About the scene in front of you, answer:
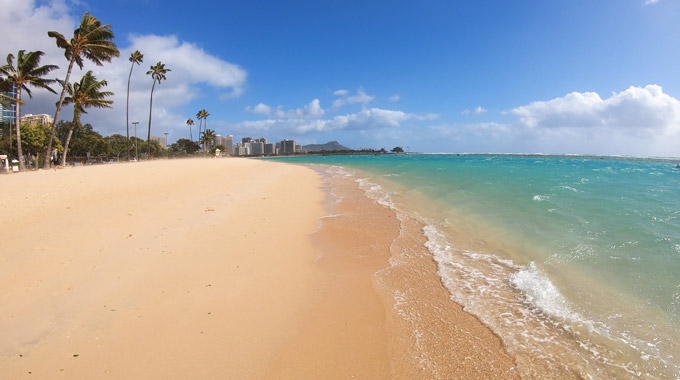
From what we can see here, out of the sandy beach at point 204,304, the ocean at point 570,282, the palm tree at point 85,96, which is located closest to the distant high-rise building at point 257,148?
the palm tree at point 85,96

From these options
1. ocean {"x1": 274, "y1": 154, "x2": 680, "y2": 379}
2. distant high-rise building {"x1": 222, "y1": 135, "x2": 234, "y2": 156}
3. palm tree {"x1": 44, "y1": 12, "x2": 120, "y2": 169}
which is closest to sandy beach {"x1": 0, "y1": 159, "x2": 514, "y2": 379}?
ocean {"x1": 274, "y1": 154, "x2": 680, "y2": 379}

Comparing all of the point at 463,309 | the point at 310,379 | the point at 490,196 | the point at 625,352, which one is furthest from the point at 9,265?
the point at 490,196

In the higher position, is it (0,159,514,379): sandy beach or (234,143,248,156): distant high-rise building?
(234,143,248,156): distant high-rise building

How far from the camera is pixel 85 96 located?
26109 millimetres

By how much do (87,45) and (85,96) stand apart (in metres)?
5.47

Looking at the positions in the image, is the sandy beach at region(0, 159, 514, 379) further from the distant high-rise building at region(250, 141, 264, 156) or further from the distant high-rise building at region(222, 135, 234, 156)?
the distant high-rise building at region(250, 141, 264, 156)

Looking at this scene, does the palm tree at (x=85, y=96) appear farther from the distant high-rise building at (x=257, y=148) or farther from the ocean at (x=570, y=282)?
the distant high-rise building at (x=257, y=148)

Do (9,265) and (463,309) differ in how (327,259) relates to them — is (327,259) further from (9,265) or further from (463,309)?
(9,265)

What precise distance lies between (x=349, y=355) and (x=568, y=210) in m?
11.4

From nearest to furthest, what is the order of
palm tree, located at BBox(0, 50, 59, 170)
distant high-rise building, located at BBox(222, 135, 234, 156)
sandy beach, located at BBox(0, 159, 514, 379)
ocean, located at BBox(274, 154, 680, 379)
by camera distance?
sandy beach, located at BBox(0, 159, 514, 379)
ocean, located at BBox(274, 154, 680, 379)
palm tree, located at BBox(0, 50, 59, 170)
distant high-rise building, located at BBox(222, 135, 234, 156)

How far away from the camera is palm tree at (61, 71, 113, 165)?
2578 centimetres

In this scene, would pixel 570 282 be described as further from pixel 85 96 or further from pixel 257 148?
pixel 257 148

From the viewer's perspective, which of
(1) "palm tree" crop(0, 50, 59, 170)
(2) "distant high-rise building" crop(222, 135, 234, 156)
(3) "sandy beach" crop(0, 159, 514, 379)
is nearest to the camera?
(3) "sandy beach" crop(0, 159, 514, 379)

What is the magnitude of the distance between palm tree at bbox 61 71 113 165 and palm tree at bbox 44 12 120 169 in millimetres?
2635
